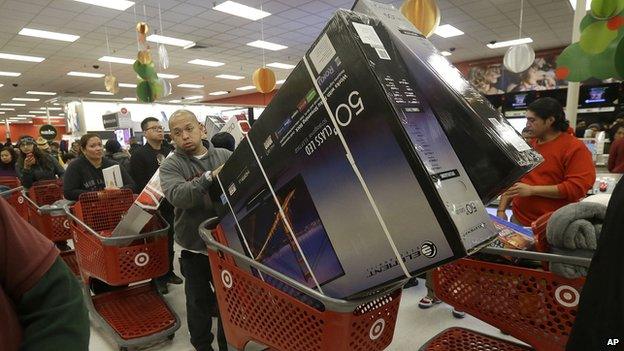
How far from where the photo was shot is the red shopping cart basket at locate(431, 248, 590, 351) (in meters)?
1.08

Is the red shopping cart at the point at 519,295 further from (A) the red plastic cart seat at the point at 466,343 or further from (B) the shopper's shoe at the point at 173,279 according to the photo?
(B) the shopper's shoe at the point at 173,279

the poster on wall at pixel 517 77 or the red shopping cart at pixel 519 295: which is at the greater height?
the poster on wall at pixel 517 77

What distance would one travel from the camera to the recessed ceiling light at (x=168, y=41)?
866cm

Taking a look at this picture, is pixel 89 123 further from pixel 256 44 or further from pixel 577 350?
pixel 577 350

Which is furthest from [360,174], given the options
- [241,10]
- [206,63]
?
[206,63]

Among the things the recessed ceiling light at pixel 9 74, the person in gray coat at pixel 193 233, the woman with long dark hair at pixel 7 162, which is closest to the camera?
the person in gray coat at pixel 193 233

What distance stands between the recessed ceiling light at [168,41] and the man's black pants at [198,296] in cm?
815

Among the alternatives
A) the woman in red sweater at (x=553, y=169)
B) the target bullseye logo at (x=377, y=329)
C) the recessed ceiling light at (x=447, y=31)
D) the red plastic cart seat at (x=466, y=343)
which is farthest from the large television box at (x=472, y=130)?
the recessed ceiling light at (x=447, y=31)

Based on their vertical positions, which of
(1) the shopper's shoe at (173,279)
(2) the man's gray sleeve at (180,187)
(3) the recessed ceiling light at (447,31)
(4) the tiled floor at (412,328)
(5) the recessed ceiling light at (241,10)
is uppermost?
(5) the recessed ceiling light at (241,10)

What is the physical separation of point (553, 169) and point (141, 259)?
247 centimetres

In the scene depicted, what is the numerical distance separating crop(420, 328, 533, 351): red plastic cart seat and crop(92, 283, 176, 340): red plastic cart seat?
5.28 feet

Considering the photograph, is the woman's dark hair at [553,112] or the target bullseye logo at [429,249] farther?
the woman's dark hair at [553,112]

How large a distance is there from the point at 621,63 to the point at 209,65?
40.5ft

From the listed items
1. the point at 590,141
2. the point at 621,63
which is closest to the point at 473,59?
the point at 590,141
